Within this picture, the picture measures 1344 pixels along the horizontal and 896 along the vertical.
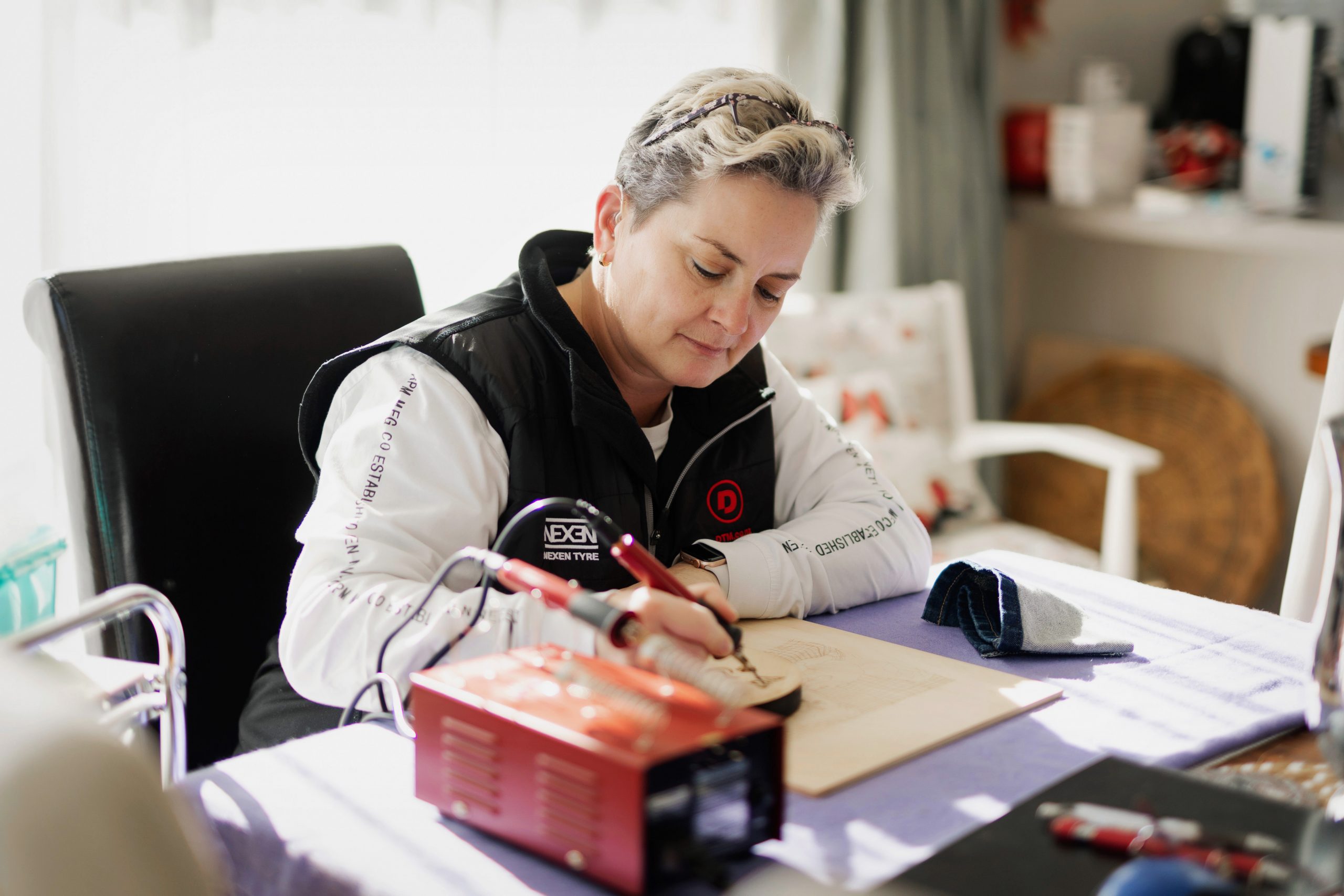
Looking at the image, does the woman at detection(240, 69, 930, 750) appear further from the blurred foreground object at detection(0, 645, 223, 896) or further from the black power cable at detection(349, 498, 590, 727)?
the blurred foreground object at detection(0, 645, 223, 896)

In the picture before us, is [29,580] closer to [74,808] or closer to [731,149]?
[731,149]

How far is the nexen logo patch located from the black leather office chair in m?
0.38

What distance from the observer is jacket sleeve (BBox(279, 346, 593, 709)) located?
95 cm

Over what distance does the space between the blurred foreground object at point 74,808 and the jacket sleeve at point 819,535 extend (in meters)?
0.73

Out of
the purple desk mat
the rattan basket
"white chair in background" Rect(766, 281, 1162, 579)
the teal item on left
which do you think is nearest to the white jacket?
the purple desk mat

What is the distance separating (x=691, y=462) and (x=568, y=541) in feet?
0.73

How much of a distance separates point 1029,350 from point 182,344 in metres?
2.54

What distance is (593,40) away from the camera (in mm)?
2436

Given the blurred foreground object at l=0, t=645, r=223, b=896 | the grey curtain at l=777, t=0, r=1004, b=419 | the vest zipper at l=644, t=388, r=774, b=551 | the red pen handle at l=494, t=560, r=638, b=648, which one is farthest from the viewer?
the grey curtain at l=777, t=0, r=1004, b=419

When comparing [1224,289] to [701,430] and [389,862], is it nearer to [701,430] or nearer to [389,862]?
[701,430]

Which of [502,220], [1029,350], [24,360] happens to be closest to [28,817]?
[24,360]

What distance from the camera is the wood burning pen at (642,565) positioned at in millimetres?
867

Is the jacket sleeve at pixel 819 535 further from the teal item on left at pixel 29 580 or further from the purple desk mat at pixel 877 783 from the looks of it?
the teal item on left at pixel 29 580

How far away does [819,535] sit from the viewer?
129cm
